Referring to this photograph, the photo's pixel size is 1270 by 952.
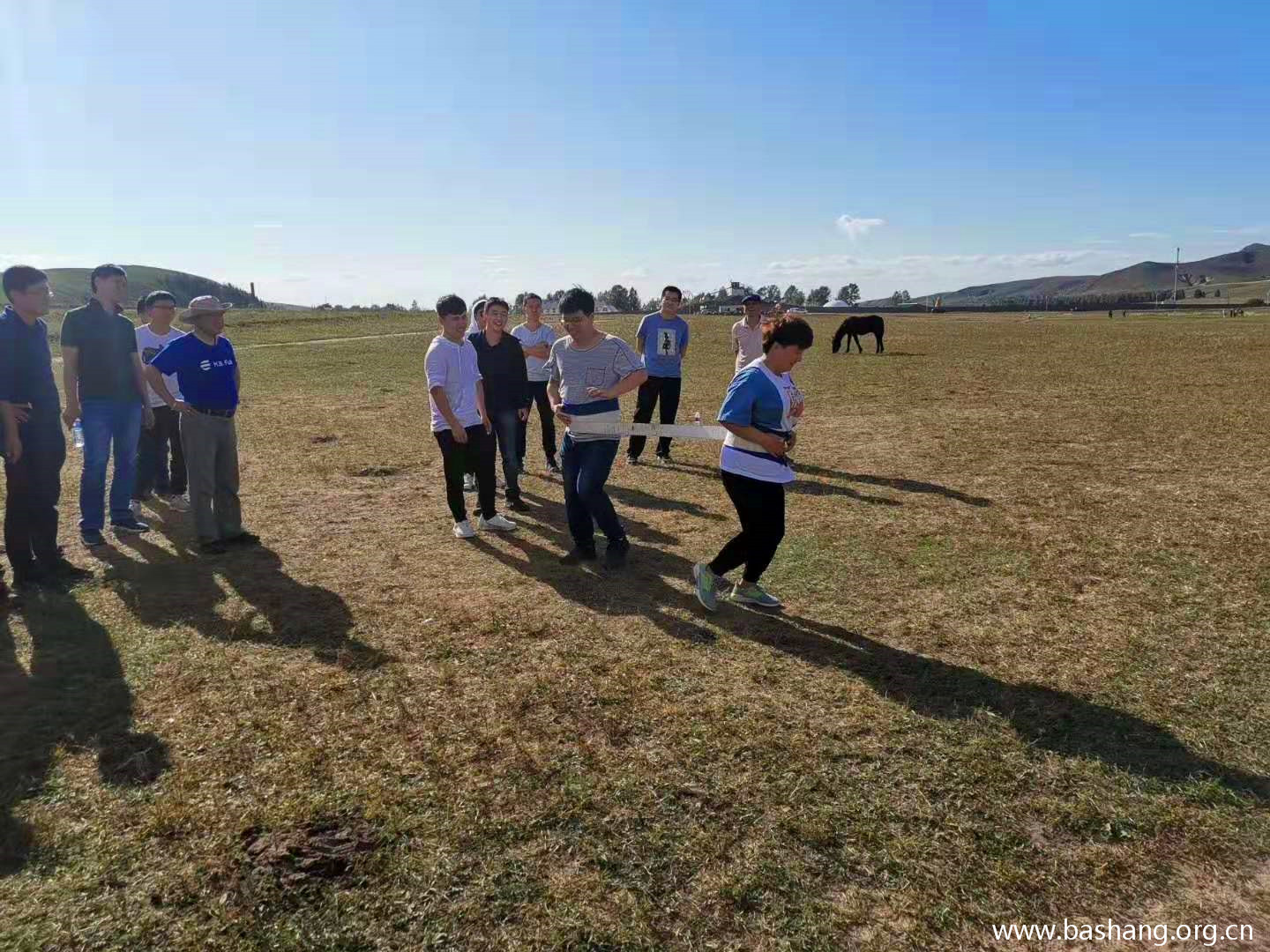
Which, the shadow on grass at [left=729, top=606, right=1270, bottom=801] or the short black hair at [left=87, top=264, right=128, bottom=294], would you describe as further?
the short black hair at [left=87, top=264, right=128, bottom=294]

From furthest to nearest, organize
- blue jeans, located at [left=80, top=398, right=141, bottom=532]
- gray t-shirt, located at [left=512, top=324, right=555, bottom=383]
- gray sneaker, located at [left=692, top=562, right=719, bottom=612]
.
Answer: gray t-shirt, located at [left=512, top=324, right=555, bottom=383] < blue jeans, located at [left=80, top=398, right=141, bottom=532] < gray sneaker, located at [left=692, top=562, right=719, bottom=612]

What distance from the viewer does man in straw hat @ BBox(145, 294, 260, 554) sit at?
5473mm

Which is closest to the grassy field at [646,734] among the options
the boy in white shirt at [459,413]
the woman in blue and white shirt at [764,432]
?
the boy in white shirt at [459,413]

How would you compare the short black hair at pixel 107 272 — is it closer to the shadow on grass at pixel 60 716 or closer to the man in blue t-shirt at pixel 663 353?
the shadow on grass at pixel 60 716

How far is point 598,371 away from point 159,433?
15.8ft

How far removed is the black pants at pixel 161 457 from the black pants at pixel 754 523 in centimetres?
536

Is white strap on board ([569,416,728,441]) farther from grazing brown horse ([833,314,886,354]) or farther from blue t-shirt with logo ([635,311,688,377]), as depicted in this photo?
grazing brown horse ([833,314,886,354])

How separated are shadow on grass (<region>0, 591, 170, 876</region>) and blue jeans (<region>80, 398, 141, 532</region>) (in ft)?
5.21

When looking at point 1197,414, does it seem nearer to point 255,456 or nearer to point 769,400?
point 769,400

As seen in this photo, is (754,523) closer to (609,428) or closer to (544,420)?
(609,428)

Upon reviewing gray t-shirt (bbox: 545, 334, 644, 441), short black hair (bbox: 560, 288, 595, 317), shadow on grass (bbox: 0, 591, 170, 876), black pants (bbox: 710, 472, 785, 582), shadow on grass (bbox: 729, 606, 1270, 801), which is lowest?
shadow on grass (bbox: 729, 606, 1270, 801)

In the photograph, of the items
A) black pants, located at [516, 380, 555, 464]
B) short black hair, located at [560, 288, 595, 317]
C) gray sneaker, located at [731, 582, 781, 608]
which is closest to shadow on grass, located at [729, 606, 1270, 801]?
gray sneaker, located at [731, 582, 781, 608]

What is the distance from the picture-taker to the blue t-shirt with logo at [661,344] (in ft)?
28.2

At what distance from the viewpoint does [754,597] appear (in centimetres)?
468
